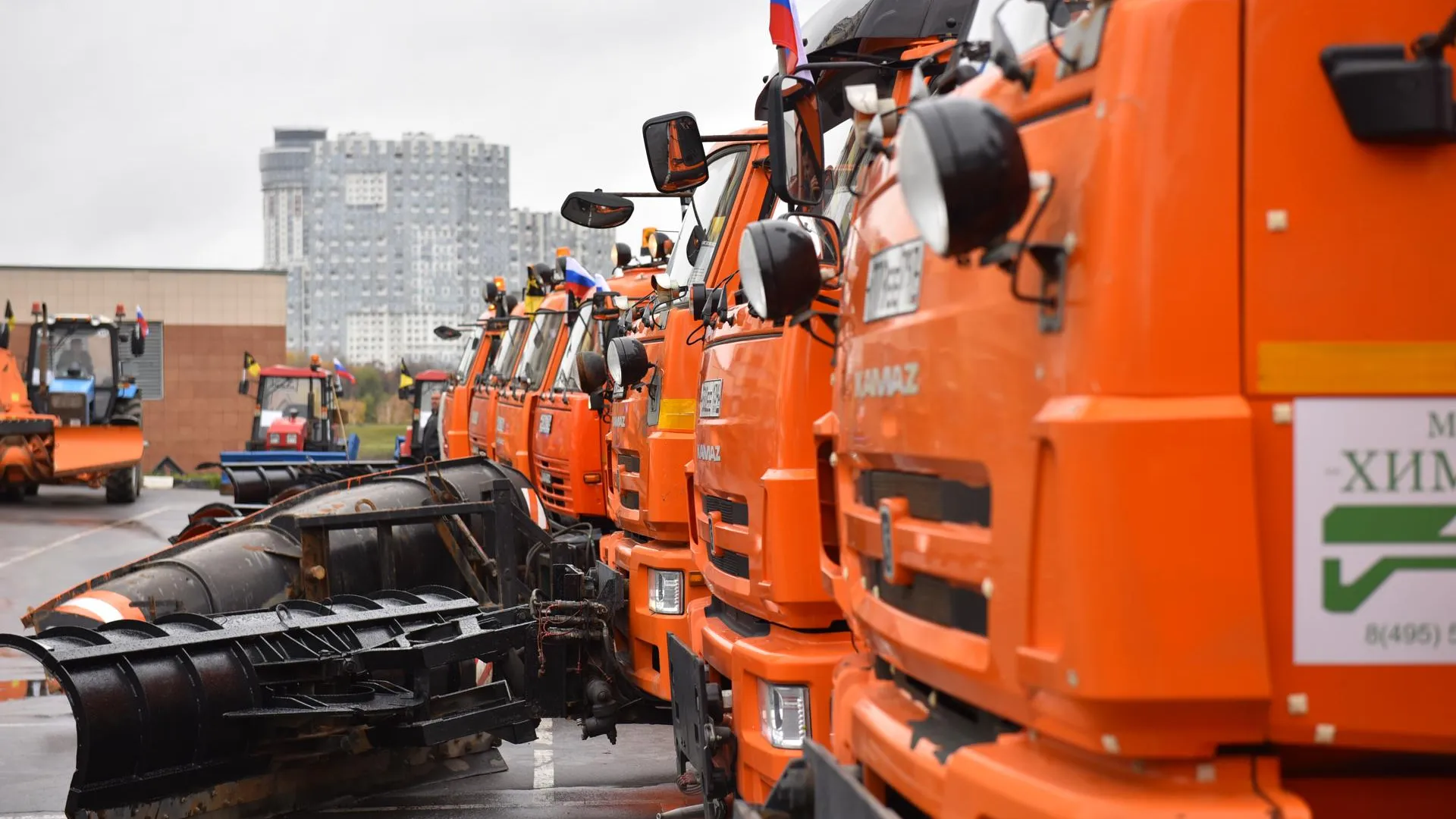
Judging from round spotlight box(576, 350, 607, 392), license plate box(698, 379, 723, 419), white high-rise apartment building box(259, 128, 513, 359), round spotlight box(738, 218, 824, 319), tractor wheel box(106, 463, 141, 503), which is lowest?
tractor wheel box(106, 463, 141, 503)

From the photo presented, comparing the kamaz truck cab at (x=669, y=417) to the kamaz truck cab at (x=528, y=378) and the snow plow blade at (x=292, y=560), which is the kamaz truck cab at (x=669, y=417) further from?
the kamaz truck cab at (x=528, y=378)

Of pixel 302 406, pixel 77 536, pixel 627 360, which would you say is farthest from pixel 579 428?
pixel 302 406

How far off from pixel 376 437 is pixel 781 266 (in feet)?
150

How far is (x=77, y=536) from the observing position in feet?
73.3

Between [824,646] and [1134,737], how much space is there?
8.42 feet

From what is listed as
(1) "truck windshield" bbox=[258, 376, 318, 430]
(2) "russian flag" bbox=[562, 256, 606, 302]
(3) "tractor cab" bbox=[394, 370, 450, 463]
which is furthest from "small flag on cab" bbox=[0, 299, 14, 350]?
(2) "russian flag" bbox=[562, 256, 606, 302]

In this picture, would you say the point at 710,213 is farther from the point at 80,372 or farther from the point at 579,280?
the point at 80,372

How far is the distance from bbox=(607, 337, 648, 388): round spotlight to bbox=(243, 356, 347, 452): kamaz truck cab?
25.4m

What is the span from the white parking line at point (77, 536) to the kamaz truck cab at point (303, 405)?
12.6ft

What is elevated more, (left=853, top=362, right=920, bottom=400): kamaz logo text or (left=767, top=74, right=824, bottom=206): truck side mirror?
(left=767, top=74, right=824, bottom=206): truck side mirror

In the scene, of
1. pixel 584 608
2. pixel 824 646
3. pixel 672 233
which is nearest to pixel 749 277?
pixel 824 646

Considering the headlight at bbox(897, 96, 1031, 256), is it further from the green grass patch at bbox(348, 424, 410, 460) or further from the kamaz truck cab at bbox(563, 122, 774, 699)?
the green grass patch at bbox(348, 424, 410, 460)

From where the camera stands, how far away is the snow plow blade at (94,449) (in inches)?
1048

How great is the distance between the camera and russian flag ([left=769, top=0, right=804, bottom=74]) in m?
5.10
